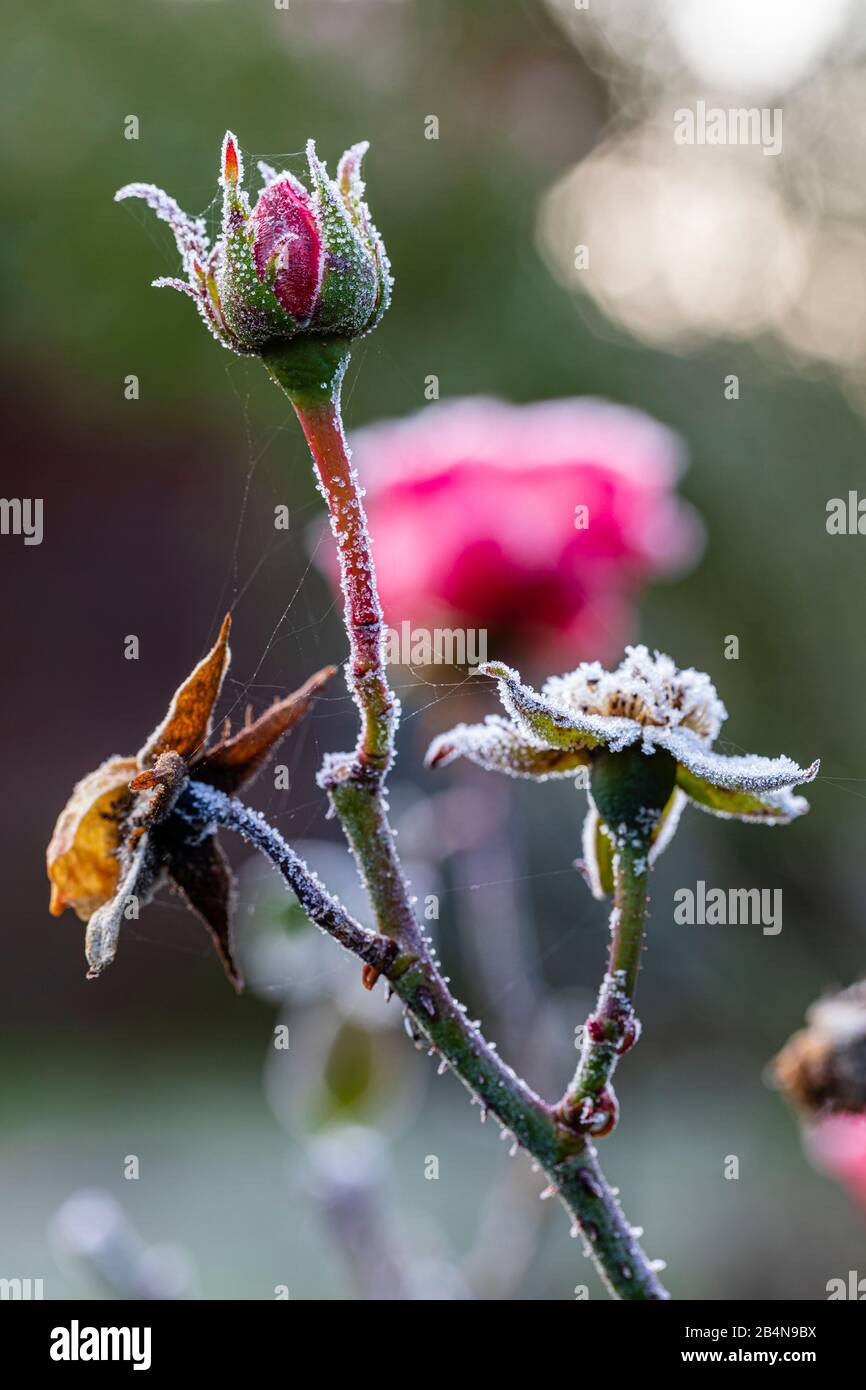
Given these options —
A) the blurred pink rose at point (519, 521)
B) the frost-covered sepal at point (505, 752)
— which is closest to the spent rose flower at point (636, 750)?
the frost-covered sepal at point (505, 752)

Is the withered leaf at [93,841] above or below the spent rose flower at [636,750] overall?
below

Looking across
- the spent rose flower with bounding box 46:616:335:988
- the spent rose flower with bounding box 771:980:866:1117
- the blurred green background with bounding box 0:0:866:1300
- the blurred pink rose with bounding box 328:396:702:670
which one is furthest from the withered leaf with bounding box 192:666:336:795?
the blurred green background with bounding box 0:0:866:1300

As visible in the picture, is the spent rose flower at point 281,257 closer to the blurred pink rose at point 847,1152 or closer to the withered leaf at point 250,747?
the withered leaf at point 250,747

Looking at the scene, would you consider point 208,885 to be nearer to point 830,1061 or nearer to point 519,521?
point 830,1061

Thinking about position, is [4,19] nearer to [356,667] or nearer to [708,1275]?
[708,1275]

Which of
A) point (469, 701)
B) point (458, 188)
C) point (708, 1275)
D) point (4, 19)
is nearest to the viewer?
point (469, 701)

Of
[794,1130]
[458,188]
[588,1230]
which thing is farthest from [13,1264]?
[458,188]
